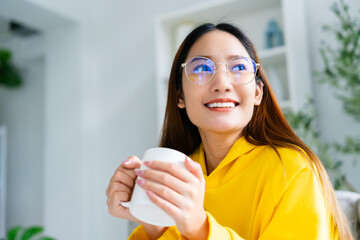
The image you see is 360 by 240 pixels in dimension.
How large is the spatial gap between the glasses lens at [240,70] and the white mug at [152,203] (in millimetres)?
315

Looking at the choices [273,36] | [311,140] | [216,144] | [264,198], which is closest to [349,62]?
[311,140]

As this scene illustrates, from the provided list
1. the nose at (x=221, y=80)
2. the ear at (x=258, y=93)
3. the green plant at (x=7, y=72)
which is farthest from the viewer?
the green plant at (x=7, y=72)

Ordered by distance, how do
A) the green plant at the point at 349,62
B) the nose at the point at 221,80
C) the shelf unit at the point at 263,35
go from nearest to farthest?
the nose at the point at 221,80 < the green plant at the point at 349,62 < the shelf unit at the point at 263,35

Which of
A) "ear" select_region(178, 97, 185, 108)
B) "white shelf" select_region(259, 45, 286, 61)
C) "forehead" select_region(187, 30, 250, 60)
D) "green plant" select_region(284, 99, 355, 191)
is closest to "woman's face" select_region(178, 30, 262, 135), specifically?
"forehead" select_region(187, 30, 250, 60)

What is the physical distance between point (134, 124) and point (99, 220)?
3.08ft

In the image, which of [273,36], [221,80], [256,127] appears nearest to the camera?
[221,80]

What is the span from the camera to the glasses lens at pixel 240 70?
88 cm

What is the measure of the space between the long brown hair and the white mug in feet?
1.03

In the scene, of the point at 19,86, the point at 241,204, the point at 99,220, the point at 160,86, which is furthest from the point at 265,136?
the point at 19,86

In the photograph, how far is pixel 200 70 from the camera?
2.90 feet

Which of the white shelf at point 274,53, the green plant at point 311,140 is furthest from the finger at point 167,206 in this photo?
the white shelf at point 274,53

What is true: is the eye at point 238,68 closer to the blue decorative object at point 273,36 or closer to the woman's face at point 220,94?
the woman's face at point 220,94

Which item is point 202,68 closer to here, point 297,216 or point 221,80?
point 221,80

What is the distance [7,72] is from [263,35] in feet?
8.94
